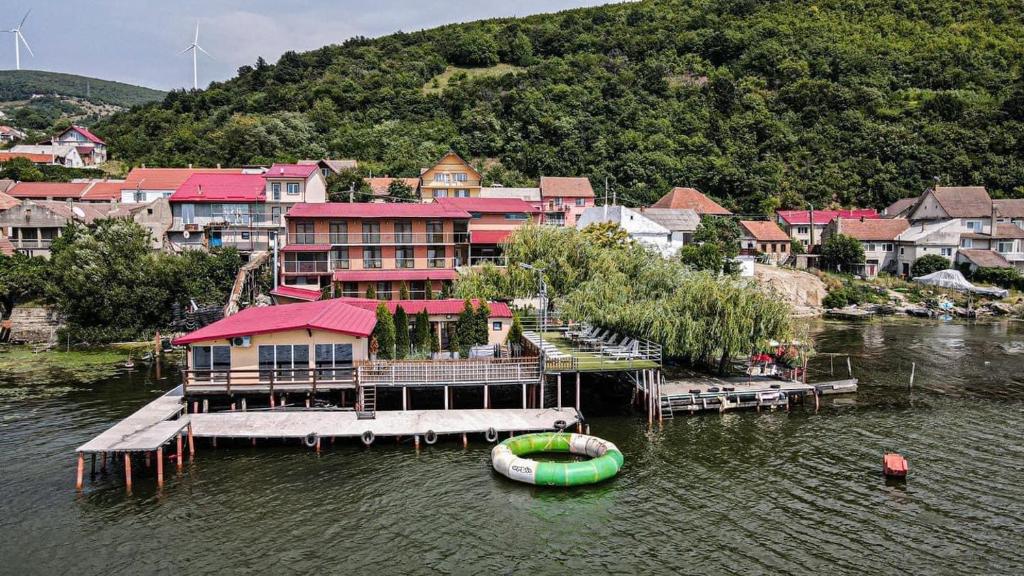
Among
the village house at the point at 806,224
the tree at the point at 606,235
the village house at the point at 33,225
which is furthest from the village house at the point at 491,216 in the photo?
the village house at the point at 806,224

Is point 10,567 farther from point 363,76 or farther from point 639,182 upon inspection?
point 363,76

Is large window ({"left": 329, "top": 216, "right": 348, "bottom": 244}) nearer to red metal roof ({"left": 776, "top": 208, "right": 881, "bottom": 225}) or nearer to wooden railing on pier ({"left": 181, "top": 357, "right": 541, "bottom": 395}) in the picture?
wooden railing on pier ({"left": 181, "top": 357, "right": 541, "bottom": 395})

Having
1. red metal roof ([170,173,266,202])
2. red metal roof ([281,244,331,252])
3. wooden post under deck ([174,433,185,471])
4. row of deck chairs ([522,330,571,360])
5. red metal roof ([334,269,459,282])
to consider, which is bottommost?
wooden post under deck ([174,433,185,471])

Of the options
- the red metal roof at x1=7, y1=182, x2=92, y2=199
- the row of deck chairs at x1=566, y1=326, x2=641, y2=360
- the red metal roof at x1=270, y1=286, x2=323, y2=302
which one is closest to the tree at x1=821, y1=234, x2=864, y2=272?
the row of deck chairs at x1=566, y1=326, x2=641, y2=360

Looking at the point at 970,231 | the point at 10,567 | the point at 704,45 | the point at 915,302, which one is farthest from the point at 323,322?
the point at 704,45

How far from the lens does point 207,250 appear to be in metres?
69.4

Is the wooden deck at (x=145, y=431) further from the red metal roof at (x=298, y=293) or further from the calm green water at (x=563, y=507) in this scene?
the red metal roof at (x=298, y=293)

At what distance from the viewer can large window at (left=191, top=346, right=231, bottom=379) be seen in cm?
3462

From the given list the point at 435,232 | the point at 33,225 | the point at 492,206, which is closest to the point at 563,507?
the point at 435,232

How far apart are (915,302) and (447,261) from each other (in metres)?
60.2

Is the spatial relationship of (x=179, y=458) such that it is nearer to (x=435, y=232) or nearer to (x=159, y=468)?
(x=159, y=468)

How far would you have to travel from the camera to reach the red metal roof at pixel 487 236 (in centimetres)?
6856

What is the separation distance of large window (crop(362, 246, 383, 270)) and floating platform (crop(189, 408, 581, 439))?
2845 cm

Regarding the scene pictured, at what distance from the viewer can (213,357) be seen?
34.7 meters
